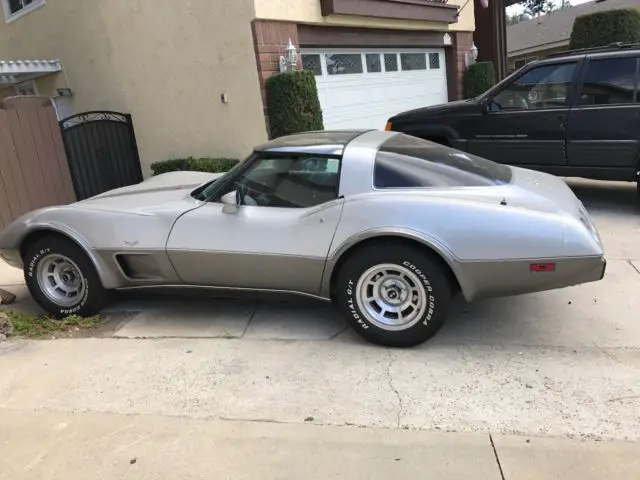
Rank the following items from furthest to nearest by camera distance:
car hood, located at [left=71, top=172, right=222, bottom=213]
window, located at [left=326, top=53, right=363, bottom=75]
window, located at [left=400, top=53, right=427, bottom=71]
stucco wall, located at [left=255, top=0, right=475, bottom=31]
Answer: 1. window, located at [left=400, top=53, right=427, bottom=71]
2. window, located at [left=326, top=53, right=363, bottom=75]
3. stucco wall, located at [left=255, top=0, right=475, bottom=31]
4. car hood, located at [left=71, top=172, right=222, bottom=213]

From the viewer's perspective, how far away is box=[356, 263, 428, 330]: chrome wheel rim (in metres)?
3.66

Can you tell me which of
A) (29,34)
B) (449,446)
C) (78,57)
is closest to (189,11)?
(78,57)

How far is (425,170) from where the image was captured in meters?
3.91

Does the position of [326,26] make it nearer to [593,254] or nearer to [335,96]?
[335,96]

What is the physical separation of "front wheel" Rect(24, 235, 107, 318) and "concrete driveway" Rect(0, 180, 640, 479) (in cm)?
33

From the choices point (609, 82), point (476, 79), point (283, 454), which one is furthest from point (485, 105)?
point (476, 79)

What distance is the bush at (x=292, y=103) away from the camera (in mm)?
8297

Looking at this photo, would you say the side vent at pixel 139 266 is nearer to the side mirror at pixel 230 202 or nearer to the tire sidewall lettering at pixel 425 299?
the side mirror at pixel 230 202

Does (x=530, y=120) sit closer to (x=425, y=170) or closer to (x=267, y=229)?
(x=425, y=170)

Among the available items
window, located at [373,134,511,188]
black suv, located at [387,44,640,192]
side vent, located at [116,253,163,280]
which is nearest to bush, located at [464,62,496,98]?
black suv, located at [387,44,640,192]

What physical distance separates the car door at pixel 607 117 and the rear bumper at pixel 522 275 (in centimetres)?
368

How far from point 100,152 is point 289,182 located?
686 centimetres

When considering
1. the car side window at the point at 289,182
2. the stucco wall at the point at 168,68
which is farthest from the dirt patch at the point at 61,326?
the stucco wall at the point at 168,68

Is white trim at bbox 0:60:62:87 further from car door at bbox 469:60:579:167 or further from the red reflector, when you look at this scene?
the red reflector
